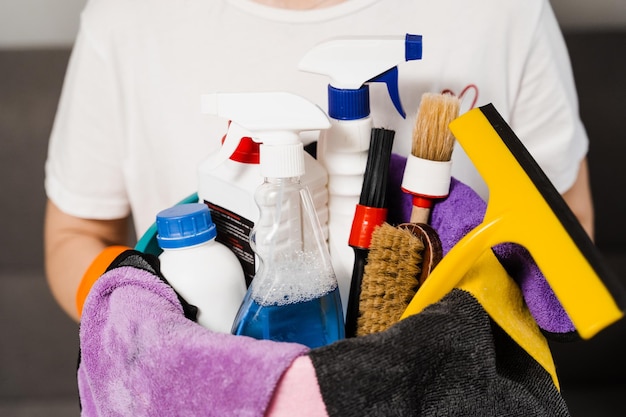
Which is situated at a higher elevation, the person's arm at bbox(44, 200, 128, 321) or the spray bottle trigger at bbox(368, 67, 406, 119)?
the spray bottle trigger at bbox(368, 67, 406, 119)

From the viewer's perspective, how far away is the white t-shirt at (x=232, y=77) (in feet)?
1.67

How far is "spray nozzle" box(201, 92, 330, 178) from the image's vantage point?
1.03 feet

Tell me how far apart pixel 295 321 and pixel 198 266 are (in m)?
0.06

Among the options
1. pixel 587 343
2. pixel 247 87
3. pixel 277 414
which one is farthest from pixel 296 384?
pixel 587 343

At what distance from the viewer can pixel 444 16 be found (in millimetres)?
510

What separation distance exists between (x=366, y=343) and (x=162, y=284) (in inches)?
4.2

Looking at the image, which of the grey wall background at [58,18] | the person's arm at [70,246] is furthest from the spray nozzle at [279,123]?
the grey wall background at [58,18]

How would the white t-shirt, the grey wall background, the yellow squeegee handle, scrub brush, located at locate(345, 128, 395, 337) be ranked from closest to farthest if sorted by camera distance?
the yellow squeegee handle, scrub brush, located at locate(345, 128, 395, 337), the white t-shirt, the grey wall background

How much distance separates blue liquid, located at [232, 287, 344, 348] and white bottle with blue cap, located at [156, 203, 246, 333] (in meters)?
0.02

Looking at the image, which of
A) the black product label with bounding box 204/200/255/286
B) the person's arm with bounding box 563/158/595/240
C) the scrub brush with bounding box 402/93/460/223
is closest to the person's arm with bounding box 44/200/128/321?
the black product label with bounding box 204/200/255/286

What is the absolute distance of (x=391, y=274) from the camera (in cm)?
32

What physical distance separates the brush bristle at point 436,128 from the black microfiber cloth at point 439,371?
0.11m

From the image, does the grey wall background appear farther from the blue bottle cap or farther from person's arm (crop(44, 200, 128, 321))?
the blue bottle cap

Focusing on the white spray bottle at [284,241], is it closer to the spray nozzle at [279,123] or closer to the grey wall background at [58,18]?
the spray nozzle at [279,123]
